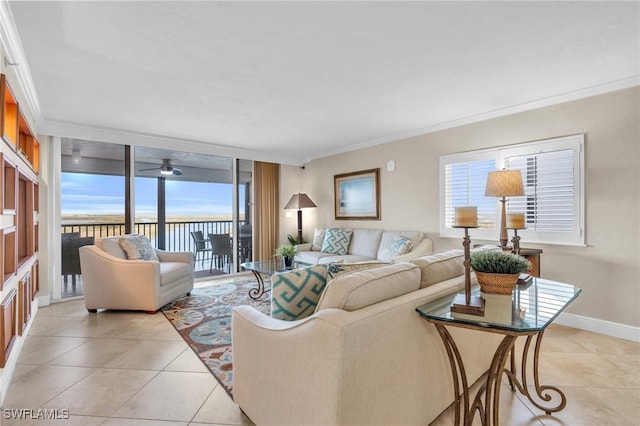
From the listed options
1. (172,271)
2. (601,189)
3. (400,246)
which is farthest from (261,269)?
(601,189)

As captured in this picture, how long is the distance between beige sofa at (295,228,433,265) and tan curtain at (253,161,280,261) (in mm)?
769

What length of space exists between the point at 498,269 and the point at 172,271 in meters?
3.54

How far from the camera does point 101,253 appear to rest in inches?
135

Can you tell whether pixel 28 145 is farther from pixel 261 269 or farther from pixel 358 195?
pixel 358 195

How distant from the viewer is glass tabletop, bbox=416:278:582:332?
1.20 metres

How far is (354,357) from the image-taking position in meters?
1.10

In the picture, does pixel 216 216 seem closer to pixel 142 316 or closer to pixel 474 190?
pixel 142 316

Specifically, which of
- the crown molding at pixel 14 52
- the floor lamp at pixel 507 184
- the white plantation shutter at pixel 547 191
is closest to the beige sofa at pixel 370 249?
the white plantation shutter at pixel 547 191

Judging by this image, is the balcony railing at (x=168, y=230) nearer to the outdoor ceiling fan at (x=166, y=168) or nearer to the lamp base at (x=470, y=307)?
the outdoor ceiling fan at (x=166, y=168)

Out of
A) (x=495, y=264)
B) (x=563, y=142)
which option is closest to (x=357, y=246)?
(x=563, y=142)

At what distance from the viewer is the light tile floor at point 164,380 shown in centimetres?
168

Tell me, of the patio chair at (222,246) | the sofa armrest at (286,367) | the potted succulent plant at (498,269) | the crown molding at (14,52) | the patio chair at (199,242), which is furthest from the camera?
the patio chair at (199,242)

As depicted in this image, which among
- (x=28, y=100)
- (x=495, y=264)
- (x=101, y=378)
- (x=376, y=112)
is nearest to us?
(x=495, y=264)

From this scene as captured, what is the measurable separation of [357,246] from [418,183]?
54.4 inches
